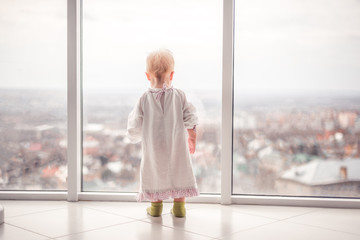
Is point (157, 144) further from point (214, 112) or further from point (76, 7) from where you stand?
point (76, 7)

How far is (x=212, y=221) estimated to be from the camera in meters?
2.39

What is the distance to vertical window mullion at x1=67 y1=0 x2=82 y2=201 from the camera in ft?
9.17

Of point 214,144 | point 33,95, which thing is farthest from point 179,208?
point 33,95

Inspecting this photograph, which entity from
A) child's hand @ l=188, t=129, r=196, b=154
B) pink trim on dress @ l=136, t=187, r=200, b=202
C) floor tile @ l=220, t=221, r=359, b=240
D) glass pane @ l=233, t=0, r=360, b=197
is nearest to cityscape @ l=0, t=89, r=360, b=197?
glass pane @ l=233, t=0, r=360, b=197

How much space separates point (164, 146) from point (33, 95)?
1.00 m

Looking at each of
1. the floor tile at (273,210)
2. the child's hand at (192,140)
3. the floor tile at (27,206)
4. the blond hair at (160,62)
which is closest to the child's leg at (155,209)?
the child's hand at (192,140)

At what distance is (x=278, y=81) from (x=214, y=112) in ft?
1.43

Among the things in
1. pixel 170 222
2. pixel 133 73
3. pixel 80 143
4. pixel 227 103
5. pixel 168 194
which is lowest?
pixel 170 222

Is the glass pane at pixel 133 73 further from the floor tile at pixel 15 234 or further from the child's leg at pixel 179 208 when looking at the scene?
the floor tile at pixel 15 234

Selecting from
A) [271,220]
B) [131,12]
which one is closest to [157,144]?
[271,220]

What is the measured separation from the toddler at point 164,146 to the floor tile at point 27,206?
59cm

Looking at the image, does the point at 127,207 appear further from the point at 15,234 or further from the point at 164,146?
the point at 15,234

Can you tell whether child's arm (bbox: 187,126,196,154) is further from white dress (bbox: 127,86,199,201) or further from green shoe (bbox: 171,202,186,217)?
green shoe (bbox: 171,202,186,217)

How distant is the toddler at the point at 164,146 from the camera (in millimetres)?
2484
